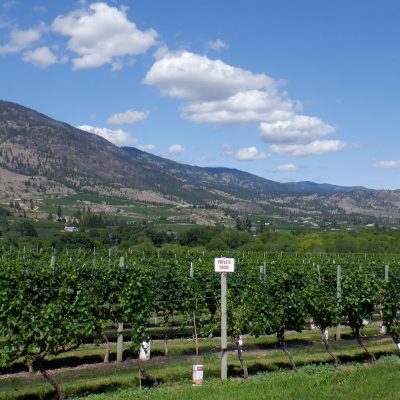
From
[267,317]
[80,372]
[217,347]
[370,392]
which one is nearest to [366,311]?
[267,317]

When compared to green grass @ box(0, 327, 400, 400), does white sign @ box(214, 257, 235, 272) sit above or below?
above

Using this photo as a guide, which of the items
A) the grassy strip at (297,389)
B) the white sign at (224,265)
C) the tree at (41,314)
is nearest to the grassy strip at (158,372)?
the tree at (41,314)

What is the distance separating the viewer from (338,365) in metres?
16.1

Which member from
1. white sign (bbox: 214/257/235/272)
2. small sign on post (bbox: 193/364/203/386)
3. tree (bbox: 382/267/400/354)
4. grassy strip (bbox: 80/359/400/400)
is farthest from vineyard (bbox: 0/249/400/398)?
white sign (bbox: 214/257/235/272)

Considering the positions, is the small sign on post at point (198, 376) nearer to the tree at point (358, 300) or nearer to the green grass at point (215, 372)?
the green grass at point (215, 372)

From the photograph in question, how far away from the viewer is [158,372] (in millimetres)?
15602

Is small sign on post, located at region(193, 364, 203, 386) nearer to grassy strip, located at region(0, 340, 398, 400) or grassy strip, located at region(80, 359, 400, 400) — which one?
grassy strip, located at region(80, 359, 400, 400)

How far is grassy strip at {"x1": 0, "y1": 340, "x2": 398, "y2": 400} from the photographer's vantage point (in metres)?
13.8

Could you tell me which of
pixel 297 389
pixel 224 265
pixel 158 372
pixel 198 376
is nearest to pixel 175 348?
pixel 158 372

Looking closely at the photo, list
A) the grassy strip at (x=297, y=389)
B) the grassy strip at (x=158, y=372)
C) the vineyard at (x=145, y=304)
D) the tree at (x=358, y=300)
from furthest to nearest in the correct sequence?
the tree at (x=358, y=300), the grassy strip at (x=158, y=372), the vineyard at (x=145, y=304), the grassy strip at (x=297, y=389)

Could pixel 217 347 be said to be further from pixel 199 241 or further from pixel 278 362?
pixel 199 241

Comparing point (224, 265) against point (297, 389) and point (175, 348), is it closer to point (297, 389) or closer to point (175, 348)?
point (297, 389)

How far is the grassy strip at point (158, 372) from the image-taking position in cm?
1380

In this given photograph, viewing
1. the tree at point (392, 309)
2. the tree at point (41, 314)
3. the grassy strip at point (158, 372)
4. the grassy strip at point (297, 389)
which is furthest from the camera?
the tree at point (392, 309)
